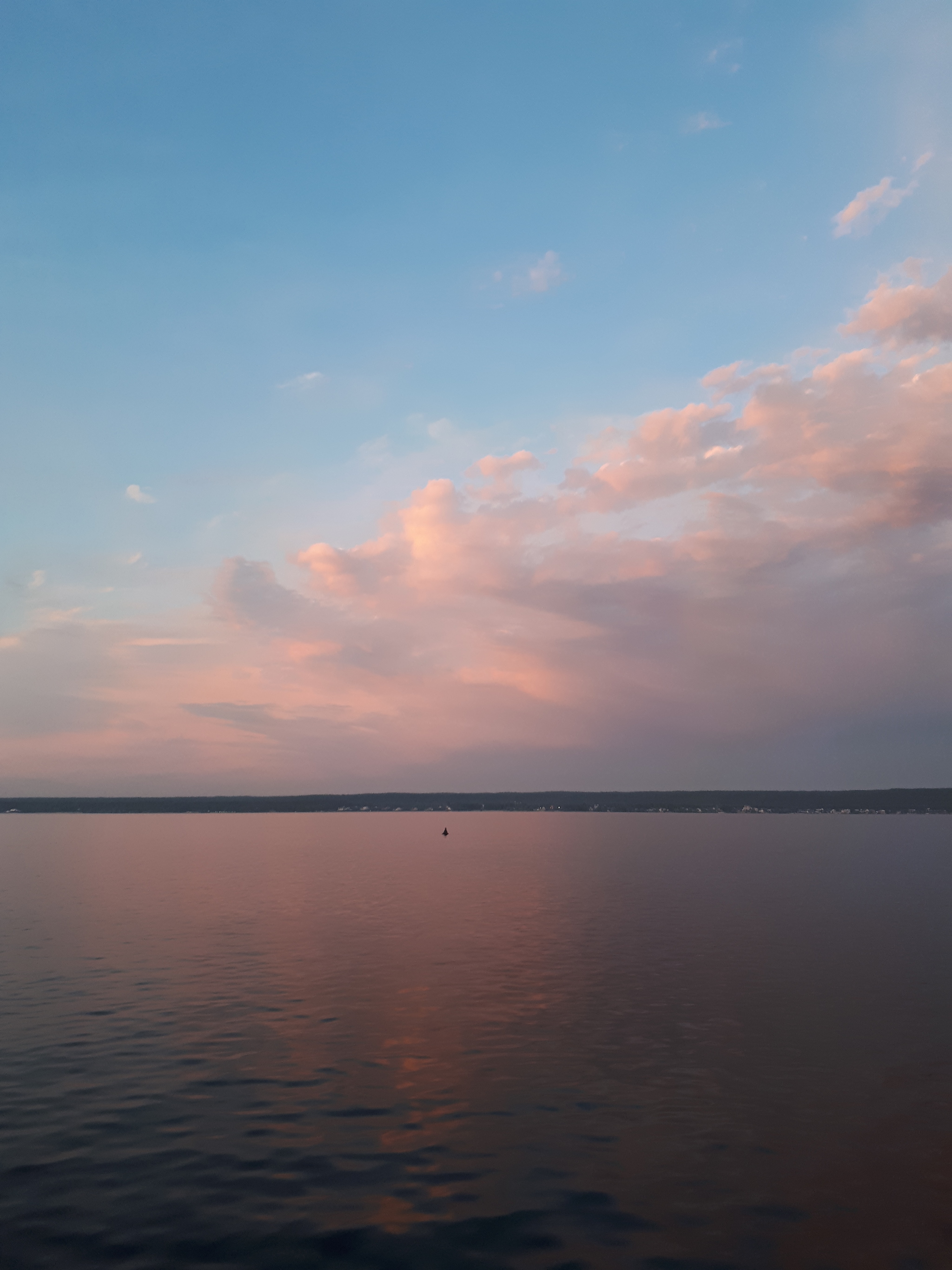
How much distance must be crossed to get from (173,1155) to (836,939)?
138 feet

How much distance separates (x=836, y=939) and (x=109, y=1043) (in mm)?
40009

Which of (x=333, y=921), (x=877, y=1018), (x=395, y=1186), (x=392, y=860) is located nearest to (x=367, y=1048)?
(x=395, y=1186)

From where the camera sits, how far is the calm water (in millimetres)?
16531

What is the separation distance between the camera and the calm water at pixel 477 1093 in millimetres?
16531

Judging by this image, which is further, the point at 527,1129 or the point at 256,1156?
the point at 527,1129

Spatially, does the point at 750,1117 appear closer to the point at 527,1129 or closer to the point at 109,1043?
the point at 527,1129

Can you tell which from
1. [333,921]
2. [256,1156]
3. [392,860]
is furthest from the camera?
[392,860]

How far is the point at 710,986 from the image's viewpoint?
38094 millimetres

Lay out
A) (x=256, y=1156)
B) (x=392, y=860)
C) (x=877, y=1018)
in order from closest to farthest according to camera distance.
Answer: (x=256, y=1156) < (x=877, y=1018) < (x=392, y=860)

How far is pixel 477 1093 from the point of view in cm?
2466

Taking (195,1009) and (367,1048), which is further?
(195,1009)

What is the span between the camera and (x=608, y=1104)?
23578mm

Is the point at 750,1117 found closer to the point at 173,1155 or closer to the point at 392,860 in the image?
the point at 173,1155

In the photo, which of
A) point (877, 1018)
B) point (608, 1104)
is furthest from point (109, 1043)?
point (877, 1018)
